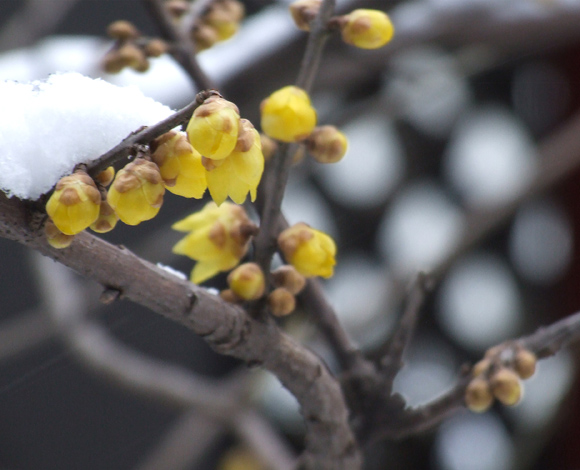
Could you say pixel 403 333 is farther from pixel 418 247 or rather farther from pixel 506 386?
pixel 418 247

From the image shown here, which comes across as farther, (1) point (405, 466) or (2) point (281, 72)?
(1) point (405, 466)

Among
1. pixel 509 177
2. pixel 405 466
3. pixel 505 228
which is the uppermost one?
pixel 509 177

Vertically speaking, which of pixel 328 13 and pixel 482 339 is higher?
pixel 328 13

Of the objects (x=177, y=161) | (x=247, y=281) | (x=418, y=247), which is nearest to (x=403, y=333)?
(x=247, y=281)

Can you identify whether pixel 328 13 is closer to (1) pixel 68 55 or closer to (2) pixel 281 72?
(2) pixel 281 72

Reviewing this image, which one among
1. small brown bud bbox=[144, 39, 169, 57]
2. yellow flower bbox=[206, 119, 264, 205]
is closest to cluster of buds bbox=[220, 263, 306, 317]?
yellow flower bbox=[206, 119, 264, 205]

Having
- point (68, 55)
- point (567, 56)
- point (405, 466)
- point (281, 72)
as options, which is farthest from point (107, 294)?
point (567, 56)

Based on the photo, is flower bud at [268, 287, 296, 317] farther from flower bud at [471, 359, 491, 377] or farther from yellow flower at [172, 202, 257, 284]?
flower bud at [471, 359, 491, 377]

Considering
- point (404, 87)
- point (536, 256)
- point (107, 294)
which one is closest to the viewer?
point (107, 294)

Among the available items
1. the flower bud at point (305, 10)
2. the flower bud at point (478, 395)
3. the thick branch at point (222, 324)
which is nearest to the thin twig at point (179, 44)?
the flower bud at point (305, 10)
